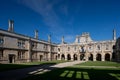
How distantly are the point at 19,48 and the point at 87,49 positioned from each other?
84.6ft

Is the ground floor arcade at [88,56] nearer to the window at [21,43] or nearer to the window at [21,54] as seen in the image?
the window at [21,54]

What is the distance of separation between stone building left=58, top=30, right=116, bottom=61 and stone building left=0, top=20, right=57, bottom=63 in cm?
1010

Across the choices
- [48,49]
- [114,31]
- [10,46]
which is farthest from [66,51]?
[10,46]

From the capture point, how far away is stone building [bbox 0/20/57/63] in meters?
26.4

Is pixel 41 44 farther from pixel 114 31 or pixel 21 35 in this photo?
pixel 114 31

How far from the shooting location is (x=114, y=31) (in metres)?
43.8

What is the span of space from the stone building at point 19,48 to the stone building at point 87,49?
10096 millimetres

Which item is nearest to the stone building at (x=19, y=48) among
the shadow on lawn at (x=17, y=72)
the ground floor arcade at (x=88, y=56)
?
the ground floor arcade at (x=88, y=56)

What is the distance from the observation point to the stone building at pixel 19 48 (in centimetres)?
2644

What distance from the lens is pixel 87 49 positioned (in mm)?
46875

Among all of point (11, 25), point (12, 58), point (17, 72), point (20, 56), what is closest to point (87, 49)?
point (20, 56)

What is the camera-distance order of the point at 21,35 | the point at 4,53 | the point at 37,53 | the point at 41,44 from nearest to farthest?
the point at 4,53 → the point at 21,35 → the point at 37,53 → the point at 41,44

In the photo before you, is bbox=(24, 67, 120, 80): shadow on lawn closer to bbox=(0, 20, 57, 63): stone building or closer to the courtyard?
the courtyard

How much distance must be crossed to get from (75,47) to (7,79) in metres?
41.8
